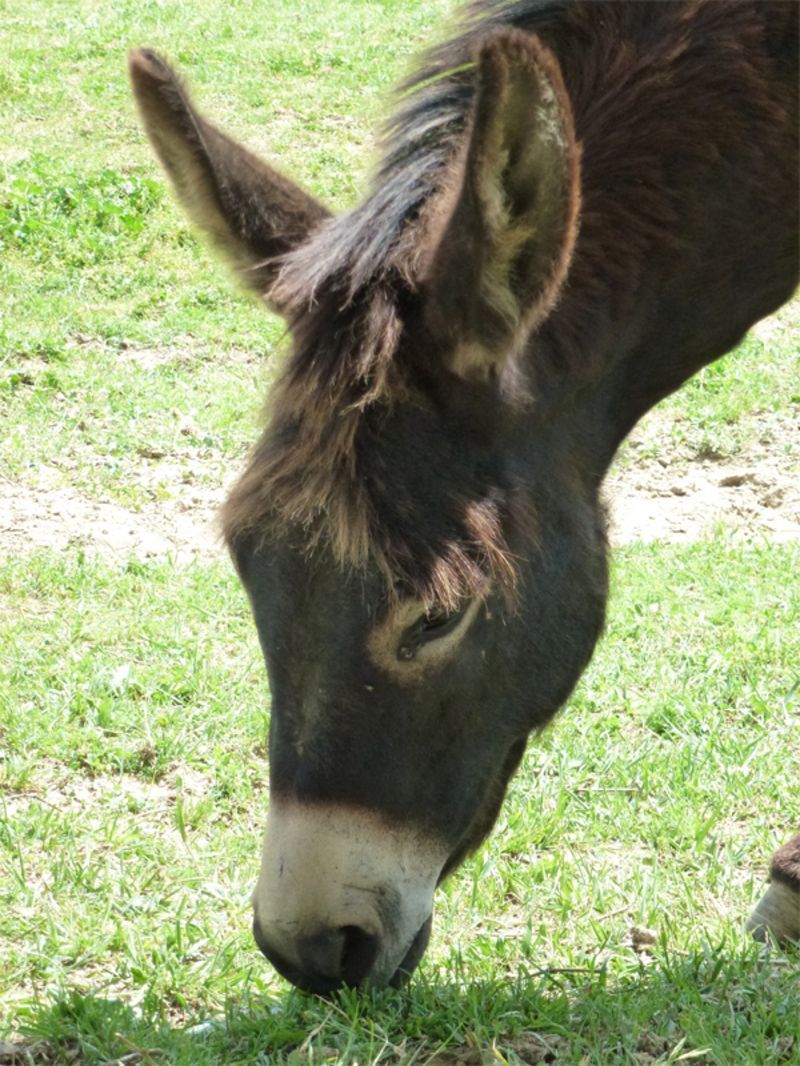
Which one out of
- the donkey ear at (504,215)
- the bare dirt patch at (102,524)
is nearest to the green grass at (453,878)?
the bare dirt patch at (102,524)

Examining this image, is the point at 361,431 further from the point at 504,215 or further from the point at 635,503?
the point at 635,503

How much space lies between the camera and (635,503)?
7066 mm

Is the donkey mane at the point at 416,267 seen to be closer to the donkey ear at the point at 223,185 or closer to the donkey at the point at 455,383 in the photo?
the donkey at the point at 455,383

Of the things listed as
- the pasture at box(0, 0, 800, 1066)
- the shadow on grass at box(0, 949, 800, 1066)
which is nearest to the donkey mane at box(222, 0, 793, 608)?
the pasture at box(0, 0, 800, 1066)

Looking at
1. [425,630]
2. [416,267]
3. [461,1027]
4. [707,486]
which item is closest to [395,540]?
[425,630]

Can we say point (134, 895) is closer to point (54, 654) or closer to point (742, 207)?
point (54, 654)

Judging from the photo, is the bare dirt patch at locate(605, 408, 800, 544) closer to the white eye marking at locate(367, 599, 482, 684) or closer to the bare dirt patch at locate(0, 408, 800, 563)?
the bare dirt patch at locate(0, 408, 800, 563)

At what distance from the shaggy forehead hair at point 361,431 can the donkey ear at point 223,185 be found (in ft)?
0.95

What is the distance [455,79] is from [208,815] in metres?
2.40

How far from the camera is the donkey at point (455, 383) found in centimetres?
262

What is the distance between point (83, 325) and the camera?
8703 mm

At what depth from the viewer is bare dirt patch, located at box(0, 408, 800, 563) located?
637 cm

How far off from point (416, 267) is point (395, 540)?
548 mm

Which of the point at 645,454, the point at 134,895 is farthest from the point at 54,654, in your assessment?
the point at 645,454
